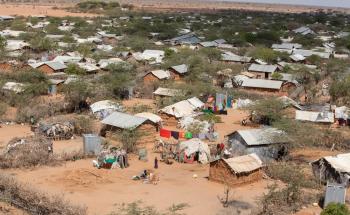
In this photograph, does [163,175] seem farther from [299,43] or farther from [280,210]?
[299,43]

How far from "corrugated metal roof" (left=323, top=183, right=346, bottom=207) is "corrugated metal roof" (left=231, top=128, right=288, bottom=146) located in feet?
16.8

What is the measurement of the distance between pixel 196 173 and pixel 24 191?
23.3ft

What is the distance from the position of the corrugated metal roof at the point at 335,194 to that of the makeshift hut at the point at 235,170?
319 centimetres

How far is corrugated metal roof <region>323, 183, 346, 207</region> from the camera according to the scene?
55.1ft

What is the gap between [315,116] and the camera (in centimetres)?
2781

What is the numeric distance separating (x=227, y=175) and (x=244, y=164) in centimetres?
85

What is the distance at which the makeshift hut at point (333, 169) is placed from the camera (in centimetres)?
1878

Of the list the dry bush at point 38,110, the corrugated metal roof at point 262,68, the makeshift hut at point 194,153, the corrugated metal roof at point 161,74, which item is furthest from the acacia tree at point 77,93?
the corrugated metal roof at point 262,68

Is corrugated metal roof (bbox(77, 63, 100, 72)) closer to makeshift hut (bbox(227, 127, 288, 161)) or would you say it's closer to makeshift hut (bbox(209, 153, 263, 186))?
makeshift hut (bbox(227, 127, 288, 161))

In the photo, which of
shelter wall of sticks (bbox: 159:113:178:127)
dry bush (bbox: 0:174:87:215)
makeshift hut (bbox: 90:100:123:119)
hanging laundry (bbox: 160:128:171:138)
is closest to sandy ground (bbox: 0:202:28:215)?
dry bush (bbox: 0:174:87:215)

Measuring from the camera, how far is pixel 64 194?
17.4 metres

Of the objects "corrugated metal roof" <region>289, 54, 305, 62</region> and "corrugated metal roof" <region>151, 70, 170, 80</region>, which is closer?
"corrugated metal roof" <region>151, 70, 170, 80</region>

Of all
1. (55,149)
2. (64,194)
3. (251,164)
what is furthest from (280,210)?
(55,149)

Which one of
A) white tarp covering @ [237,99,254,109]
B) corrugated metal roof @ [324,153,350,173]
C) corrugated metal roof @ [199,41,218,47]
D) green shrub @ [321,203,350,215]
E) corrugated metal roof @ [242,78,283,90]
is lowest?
corrugated metal roof @ [199,41,218,47]
